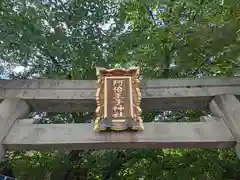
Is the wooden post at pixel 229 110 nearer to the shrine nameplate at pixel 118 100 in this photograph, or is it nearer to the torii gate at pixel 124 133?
the torii gate at pixel 124 133

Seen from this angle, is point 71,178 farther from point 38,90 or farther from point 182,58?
point 182,58

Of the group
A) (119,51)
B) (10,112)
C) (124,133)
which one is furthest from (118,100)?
(119,51)

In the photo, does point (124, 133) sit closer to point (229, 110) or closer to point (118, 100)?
point (118, 100)

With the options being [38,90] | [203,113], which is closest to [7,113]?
[38,90]

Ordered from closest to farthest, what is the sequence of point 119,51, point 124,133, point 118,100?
point 124,133
point 118,100
point 119,51

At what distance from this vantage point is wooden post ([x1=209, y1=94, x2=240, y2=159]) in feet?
9.30

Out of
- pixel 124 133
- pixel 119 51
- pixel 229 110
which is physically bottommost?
pixel 124 133

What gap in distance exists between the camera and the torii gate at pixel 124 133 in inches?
109

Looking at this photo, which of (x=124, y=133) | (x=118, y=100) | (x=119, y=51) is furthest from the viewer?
(x=119, y=51)

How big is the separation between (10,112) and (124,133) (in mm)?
1178

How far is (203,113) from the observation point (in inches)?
166

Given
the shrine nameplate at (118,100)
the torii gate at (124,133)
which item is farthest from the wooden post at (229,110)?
the shrine nameplate at (118,100)

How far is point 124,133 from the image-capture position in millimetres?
2775

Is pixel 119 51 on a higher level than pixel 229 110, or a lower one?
higher
